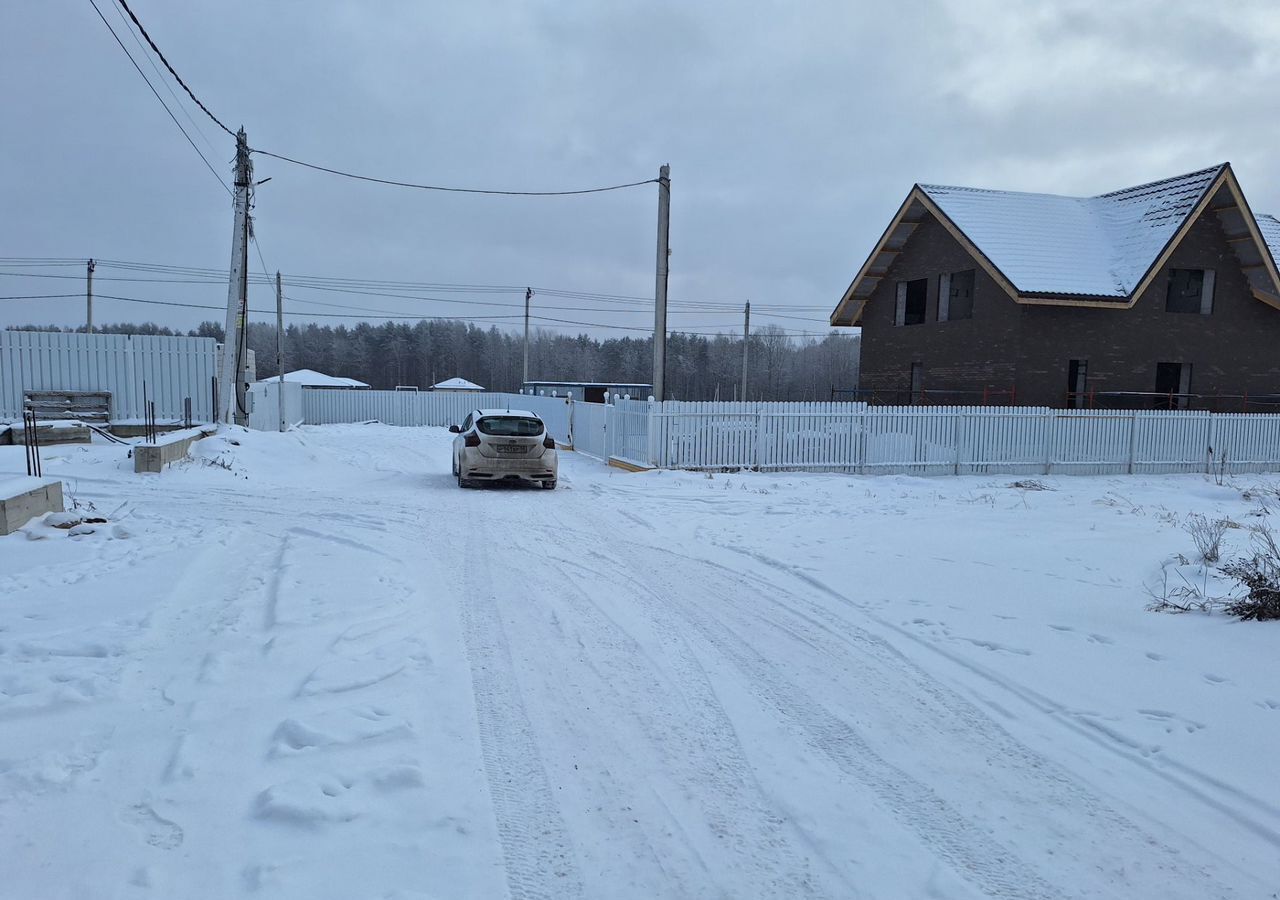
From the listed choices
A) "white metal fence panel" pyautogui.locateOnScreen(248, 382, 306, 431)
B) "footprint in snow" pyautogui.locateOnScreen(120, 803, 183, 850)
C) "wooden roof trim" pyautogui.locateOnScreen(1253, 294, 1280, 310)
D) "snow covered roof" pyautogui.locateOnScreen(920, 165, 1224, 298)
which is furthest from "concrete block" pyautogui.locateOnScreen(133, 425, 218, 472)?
"wooden roof trim" pyautogui.locateOnScreen(1253, 294, 1280, 310)

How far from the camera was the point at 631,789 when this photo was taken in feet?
11.5

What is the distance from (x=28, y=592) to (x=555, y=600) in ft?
13.0

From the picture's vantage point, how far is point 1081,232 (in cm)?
2564

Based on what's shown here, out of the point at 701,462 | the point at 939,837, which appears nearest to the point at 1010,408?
the point at 701,462

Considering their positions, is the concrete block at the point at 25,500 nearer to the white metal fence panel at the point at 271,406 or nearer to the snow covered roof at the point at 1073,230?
the white metal fence panel at the point at 271,406

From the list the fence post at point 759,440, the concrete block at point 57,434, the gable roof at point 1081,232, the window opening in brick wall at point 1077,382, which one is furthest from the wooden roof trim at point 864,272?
the concrete block at point 57,434

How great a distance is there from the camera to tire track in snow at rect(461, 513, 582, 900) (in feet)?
9.46

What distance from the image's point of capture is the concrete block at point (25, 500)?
779 cm

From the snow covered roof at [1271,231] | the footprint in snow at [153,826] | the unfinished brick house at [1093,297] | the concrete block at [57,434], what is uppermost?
the snow covered roof at [1271,231]

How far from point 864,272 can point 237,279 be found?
19.9m

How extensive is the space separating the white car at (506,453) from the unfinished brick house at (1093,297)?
15.3 meters

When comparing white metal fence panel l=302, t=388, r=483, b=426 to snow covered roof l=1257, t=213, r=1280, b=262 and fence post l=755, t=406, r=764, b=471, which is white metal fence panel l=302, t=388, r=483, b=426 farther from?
snow covered roof l=1257, t=213, r=1280, b=262

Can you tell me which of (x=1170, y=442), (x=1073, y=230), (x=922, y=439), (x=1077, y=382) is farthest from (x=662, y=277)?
(x=1073, y=230)

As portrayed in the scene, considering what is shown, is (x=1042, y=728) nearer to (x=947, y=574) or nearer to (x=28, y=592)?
(x=947, y=574)
